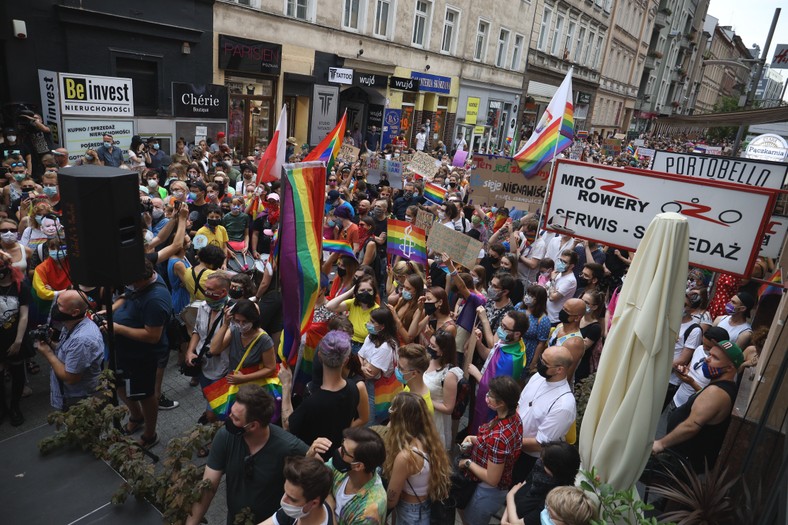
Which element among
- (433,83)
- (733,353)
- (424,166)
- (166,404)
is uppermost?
(433,83)

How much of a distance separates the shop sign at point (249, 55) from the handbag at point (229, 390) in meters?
14.4

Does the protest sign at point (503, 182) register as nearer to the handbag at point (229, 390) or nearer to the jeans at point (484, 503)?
the handbag at point (229, 390)

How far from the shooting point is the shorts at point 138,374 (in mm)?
4461

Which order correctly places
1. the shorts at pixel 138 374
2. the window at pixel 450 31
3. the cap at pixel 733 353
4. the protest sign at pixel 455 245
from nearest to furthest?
the cap at pixel 733 353 < the shorts at pixel 138 374 < the protest sign at pixel 455 245 < the window at pixel 450 31

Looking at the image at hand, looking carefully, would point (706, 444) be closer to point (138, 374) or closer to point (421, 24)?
point (138, 374)

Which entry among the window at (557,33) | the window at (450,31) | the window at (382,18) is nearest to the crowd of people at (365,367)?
the window at (382,18)

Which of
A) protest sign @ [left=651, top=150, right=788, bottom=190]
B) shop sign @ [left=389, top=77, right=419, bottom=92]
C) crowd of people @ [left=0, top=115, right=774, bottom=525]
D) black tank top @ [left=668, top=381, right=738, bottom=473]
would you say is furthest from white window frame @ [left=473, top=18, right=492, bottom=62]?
black tank top @ [left=668, top=381, right=738, bottom=473]

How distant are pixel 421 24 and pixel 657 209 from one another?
878 inches

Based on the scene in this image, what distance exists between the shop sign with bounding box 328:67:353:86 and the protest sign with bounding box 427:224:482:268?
15613mm

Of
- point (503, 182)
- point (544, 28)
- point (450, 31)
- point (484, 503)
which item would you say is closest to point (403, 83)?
point (450, 31)

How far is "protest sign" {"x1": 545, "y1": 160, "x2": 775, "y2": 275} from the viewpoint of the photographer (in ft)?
14.0

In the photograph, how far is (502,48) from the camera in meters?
30.7

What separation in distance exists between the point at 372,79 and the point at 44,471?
20.9 metres

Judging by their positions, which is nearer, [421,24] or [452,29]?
[421,24]
